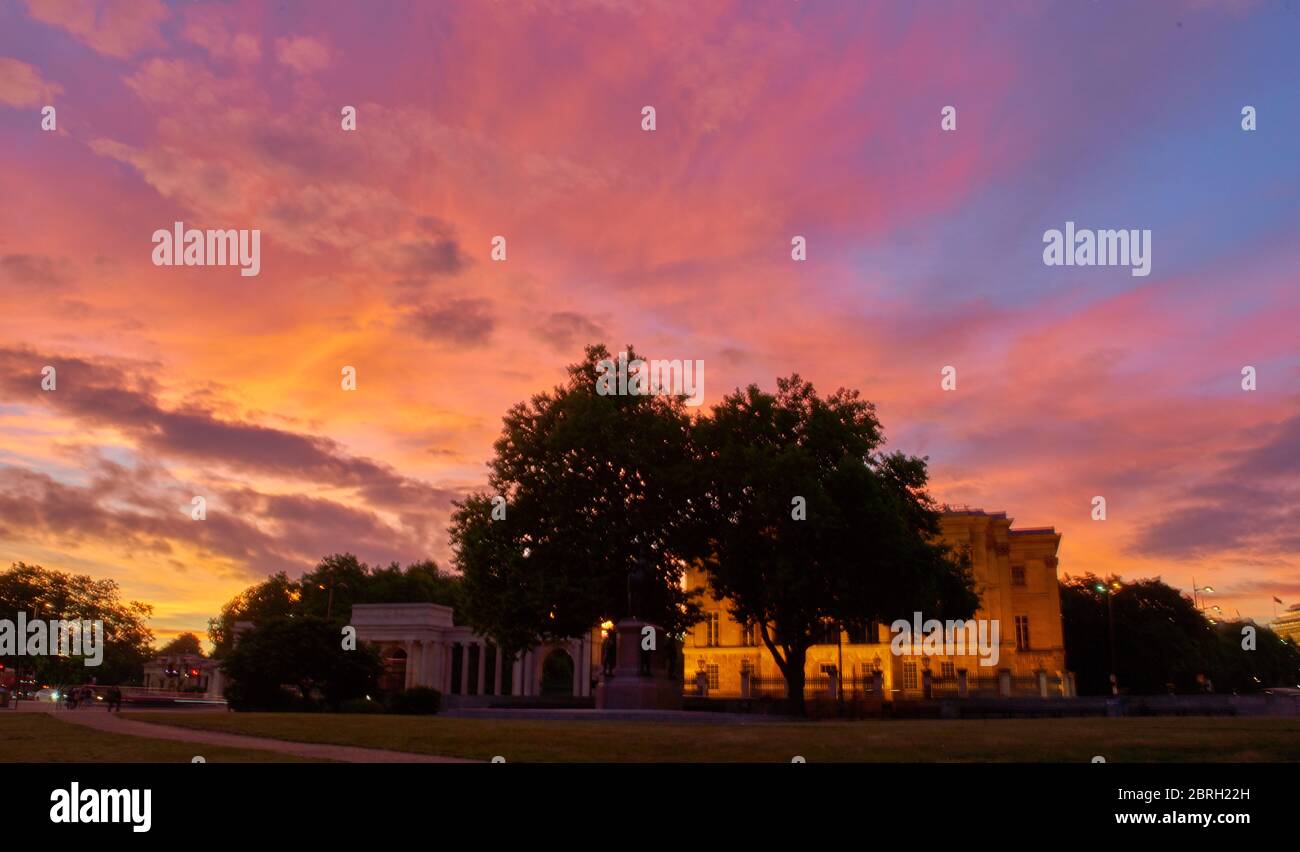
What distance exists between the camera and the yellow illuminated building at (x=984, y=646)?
278 feet

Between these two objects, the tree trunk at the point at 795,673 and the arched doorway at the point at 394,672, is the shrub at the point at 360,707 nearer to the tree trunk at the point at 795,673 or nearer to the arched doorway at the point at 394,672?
the tree trunk at the point at 795,673

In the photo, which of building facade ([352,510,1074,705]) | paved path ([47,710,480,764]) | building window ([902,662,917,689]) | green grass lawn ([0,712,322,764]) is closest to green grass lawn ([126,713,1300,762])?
paved path ([47,710,480,764])

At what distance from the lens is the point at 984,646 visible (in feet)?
291

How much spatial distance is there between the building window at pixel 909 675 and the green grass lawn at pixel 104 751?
→ 7449 cm

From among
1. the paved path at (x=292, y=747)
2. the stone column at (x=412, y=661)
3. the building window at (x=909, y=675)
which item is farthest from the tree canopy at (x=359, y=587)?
the paved path at (x=292, y=747)

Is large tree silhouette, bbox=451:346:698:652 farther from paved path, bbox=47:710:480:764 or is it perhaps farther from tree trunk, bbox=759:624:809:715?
paved path, bbox=47:710:480:764

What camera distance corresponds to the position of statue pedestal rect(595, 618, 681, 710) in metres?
36.1

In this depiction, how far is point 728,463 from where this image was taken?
1836 inches

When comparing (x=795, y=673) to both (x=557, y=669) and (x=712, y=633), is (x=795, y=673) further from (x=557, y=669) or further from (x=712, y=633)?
(x=557, y=669)

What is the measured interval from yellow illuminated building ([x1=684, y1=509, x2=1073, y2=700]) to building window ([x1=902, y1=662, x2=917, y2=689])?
0.09 metres

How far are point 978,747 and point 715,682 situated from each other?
76087mm
